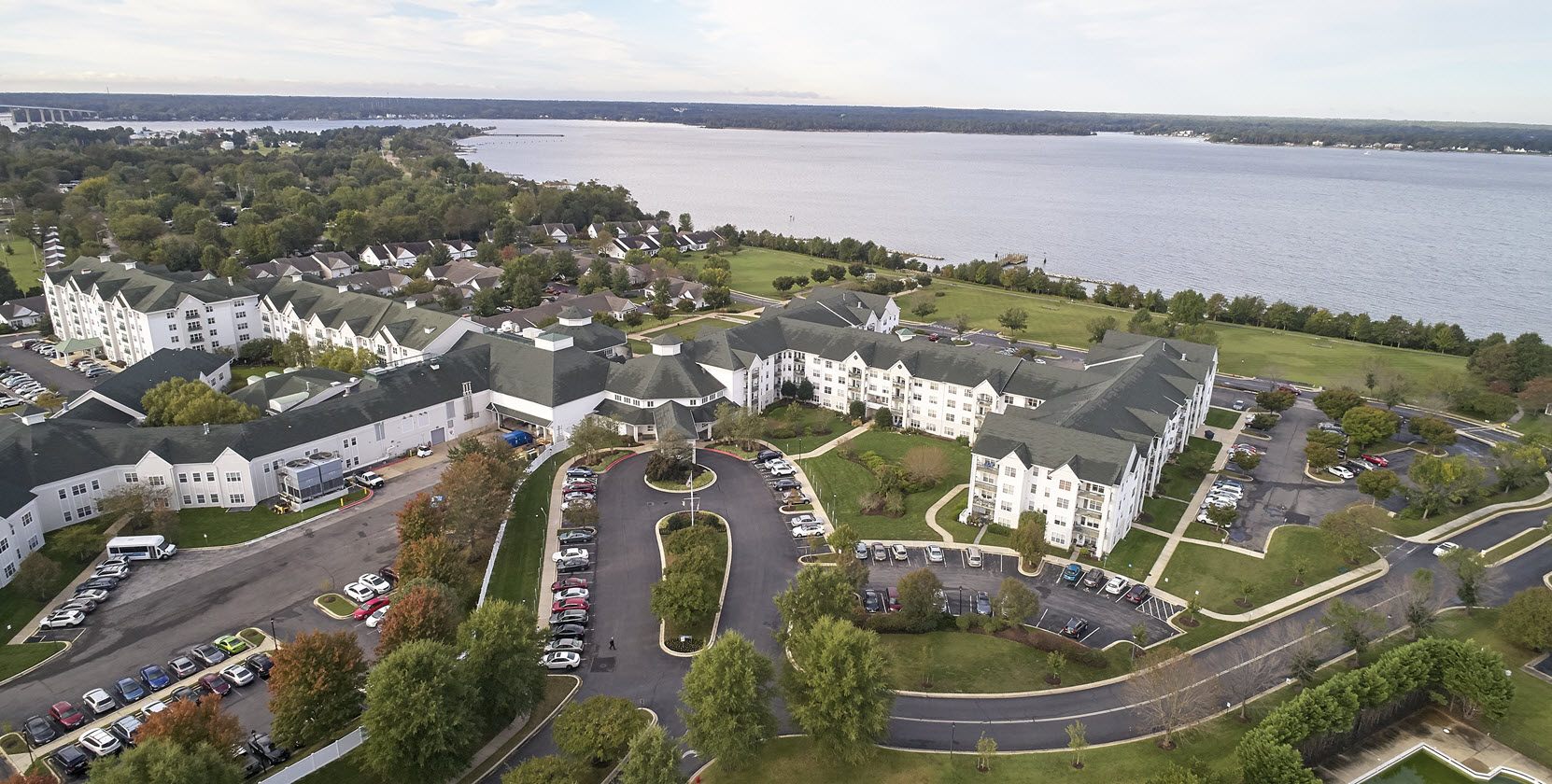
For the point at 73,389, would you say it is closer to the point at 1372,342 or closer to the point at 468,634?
the point at 468,634

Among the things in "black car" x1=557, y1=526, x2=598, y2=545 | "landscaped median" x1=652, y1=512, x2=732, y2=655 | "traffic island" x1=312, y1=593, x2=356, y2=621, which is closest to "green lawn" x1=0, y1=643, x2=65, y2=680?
"traffic island" x1=312, y1=593, x2=356, y2=621

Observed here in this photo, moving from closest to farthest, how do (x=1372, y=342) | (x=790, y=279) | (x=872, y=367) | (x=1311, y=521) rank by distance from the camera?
(x=1311, y=521), (x=872, y=367), (x=1372, y=342), (x=790, y=279)

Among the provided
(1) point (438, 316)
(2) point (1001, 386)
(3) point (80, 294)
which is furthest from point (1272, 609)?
(3) point (80, 294)

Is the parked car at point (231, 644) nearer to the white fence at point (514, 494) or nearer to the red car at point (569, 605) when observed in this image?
the white fence at point (514, 494)

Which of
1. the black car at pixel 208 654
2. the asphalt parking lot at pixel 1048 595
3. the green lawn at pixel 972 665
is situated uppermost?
the asphalt parking lot at pixel 1048 595

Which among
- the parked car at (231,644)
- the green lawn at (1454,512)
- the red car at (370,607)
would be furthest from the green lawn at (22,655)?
the green lawn at (1454,512)

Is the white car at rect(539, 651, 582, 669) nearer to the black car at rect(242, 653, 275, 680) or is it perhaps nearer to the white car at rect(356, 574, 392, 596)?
the white car at rect(356, 574, 392, 596)

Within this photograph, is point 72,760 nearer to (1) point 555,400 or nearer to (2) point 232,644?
(2) point 232,644
